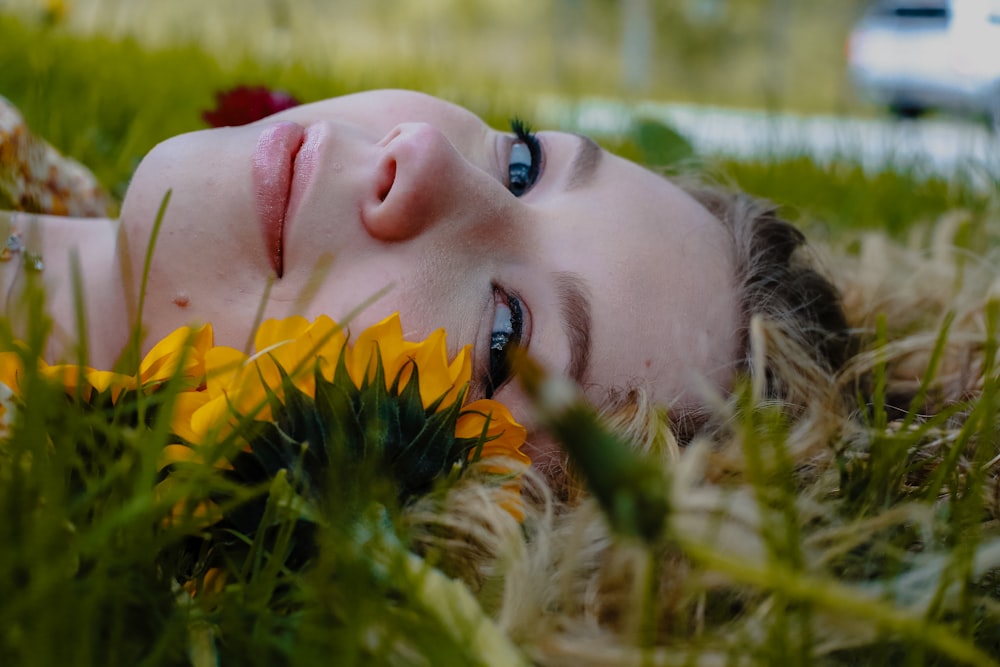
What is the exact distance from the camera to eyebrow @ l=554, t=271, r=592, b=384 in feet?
3.43

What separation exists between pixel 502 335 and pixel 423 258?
13 centimetres

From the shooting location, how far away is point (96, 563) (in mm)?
601

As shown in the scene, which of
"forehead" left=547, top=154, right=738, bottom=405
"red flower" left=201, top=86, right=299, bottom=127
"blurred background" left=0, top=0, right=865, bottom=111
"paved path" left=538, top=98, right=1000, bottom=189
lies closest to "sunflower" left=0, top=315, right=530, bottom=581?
"forehead" left=547, top=154, right=738, bottom=405

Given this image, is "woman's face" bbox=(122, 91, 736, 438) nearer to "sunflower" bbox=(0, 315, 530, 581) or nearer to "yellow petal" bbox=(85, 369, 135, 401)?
"sunflower" bbox=(0, 315, 530, 581)

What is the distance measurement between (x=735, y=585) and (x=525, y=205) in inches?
22.4

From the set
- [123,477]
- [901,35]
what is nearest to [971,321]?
[123,477]

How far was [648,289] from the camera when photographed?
1.09 m

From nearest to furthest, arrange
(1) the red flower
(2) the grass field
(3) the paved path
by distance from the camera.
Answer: (2) the grass field → (1) the red flower → (3) the paved path

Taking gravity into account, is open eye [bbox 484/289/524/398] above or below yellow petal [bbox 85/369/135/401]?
below

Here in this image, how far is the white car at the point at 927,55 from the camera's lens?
258 inches

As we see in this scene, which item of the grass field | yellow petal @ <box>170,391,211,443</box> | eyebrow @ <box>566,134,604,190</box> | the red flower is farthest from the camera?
the red flower

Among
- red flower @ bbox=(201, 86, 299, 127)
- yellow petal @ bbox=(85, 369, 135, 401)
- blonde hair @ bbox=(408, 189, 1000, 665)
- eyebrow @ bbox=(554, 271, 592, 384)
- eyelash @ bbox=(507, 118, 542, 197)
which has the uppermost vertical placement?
red flower @ bbox=(201, 86, 299, 127)

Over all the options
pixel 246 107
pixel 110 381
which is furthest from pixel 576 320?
pixel 246 107

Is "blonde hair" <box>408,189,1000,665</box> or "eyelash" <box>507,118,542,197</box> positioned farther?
"eyelash" <box>507,118,542,197</box>
